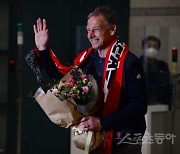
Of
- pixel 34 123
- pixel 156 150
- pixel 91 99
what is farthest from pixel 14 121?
pixel 91 99

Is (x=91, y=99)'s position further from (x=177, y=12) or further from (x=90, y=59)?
(x=177, y=12)

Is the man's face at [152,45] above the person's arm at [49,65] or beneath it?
above

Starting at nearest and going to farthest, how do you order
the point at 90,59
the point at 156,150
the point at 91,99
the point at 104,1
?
the point at 91,99 → the point at 90,59 → the point at 156,150 → the point at 104,1

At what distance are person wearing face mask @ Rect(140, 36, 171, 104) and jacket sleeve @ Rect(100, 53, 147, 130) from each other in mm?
1999

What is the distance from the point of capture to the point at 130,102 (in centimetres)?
188

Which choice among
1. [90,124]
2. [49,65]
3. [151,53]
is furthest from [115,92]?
[151,53]

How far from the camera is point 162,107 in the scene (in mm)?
3818

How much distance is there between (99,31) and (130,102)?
1.18 feet

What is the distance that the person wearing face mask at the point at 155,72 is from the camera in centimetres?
388

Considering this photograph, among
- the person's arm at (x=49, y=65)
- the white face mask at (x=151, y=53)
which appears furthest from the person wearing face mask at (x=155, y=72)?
the person's arm at (x=49, y=65)

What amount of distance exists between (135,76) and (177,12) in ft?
7.65

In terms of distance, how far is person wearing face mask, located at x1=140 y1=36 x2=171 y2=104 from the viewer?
12.7ft

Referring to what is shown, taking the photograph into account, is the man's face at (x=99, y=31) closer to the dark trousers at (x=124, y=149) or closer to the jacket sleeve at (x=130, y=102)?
the jacket sleeve at (x=130, y=102)

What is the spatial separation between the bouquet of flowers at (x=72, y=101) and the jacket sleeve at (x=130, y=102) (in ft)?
0.31
